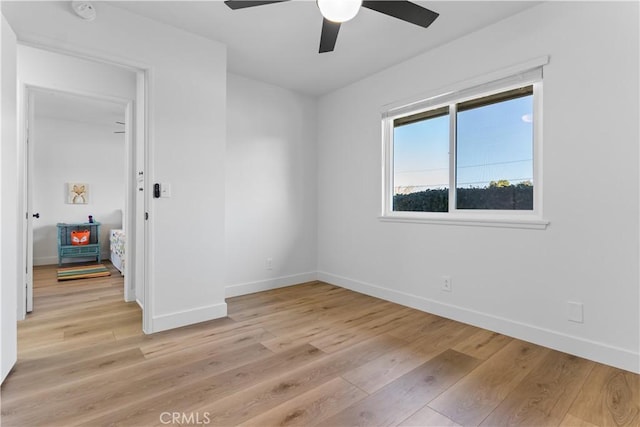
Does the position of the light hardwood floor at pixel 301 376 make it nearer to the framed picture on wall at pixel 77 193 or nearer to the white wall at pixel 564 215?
the white wall at pixel 564 215

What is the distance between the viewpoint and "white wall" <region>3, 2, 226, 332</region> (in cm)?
248

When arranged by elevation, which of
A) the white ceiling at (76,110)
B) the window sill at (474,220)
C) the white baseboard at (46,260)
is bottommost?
the white baseboard at (46,260)

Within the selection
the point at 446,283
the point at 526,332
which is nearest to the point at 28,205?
the point at 446,283

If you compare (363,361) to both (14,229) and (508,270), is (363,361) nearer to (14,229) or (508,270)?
(508,270)

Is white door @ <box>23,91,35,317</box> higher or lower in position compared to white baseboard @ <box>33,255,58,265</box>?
higher

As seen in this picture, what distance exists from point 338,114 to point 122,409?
3602 millimetres

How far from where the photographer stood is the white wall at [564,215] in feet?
6.61

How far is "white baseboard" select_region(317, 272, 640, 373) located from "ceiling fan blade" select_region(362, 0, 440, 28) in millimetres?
2309

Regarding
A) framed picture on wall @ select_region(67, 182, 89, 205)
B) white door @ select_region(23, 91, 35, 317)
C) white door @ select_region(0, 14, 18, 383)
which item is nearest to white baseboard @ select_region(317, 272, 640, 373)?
white door @ select_region(0, 14, 18, 383)

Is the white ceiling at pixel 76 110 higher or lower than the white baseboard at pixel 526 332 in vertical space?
higher

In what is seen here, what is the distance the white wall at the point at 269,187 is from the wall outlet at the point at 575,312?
2.87 metres

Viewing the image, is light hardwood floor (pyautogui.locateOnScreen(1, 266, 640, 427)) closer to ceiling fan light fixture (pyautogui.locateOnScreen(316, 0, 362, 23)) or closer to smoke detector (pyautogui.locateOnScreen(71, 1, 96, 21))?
ceiling fan light fixture (pyautogui.locateOnScreen(316, 0, 362, 23))

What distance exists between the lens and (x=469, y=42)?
9.05ft

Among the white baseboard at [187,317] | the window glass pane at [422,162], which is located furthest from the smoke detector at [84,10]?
the window glass pane at [422,162]
